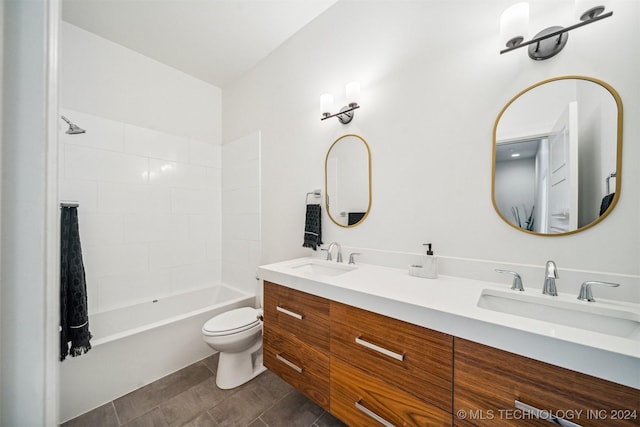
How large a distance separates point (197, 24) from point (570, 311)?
282 cm

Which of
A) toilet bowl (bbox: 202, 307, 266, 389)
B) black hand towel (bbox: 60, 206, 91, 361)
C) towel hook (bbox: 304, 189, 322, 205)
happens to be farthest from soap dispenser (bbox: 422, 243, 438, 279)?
black hand towel (bbox: 60, 206, 91, 361)

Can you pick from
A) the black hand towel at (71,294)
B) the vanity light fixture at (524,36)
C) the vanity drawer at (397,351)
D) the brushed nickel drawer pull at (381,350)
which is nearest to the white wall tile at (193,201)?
the black hand towel at (71,294)

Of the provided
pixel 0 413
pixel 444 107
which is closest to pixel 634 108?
pixel 444 107

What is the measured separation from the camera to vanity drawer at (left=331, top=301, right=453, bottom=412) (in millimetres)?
817

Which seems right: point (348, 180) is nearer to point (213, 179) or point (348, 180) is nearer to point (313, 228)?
point (313, 228)

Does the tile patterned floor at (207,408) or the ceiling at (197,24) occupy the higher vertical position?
the ceiling at (197,24)

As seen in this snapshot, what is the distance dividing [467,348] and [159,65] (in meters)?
3.17

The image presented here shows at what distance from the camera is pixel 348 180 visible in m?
1.69

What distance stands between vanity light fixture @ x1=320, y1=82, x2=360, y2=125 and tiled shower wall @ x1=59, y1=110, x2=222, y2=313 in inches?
63.5

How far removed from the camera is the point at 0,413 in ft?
1.01

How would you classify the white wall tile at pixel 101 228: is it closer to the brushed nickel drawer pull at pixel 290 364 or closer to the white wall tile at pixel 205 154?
the white wall tile at pixel 205 154

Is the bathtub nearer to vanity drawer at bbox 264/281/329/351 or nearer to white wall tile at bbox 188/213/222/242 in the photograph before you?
white wall tile at bbox 188/213/222/242

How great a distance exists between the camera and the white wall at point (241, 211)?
7.70ft

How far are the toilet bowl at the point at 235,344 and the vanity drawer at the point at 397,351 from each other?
2.80 feet
